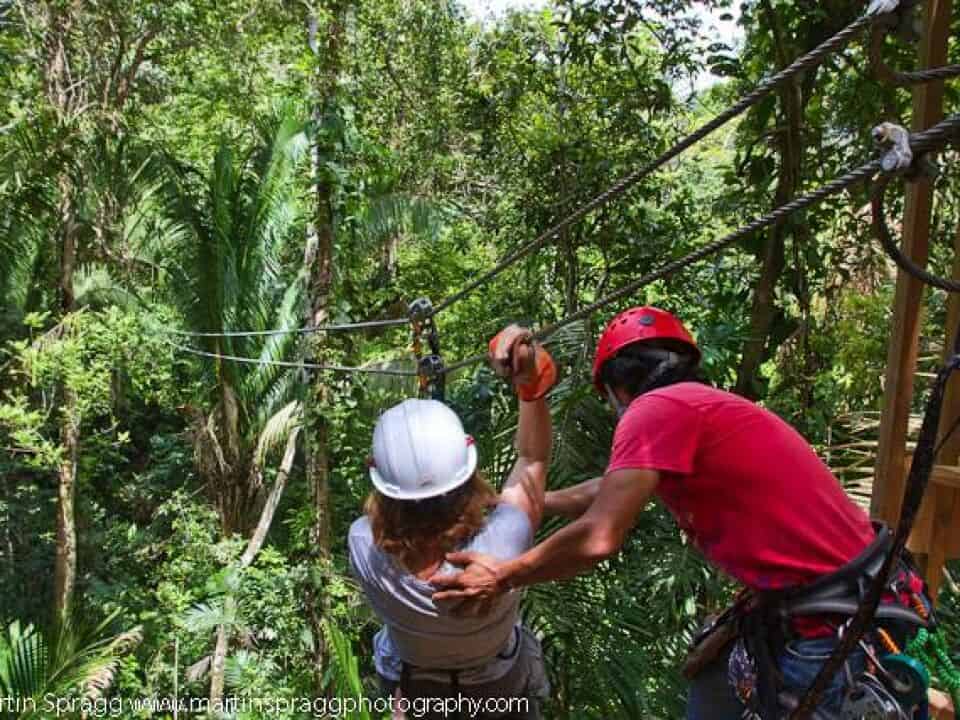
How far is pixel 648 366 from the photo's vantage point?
1.75 meters

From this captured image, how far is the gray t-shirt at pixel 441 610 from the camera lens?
1.59m

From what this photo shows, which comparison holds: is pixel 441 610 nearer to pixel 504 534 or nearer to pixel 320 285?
pixel 504 534

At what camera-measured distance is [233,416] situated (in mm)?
7434

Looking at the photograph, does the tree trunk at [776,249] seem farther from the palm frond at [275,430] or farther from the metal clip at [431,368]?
the palm frond at [275,430]

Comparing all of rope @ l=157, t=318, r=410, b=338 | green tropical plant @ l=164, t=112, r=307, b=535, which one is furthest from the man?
green tropical plant @ l=164, t=112, r=307, b=535

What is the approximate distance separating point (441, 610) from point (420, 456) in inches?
10.9

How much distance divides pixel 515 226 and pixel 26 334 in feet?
17.3

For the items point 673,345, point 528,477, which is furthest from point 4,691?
point 673,345

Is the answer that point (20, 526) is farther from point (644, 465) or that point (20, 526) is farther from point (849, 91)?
point (644, 465)

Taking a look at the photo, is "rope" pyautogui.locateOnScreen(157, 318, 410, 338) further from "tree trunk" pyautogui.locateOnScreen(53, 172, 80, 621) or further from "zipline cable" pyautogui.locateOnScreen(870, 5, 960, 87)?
"zipline cable" pyautogui.locateOnScreen(870, 5, 960, 87)

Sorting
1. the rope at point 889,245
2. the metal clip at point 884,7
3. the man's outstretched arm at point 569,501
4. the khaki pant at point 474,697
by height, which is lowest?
the khaki pant at point 474,697

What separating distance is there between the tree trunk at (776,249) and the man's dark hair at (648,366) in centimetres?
200

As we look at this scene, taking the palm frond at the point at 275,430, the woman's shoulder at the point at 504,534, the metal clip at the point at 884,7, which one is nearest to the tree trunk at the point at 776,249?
the woman's shoulder at the point at 504,534

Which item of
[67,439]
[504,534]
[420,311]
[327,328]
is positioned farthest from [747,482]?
[67,439]
